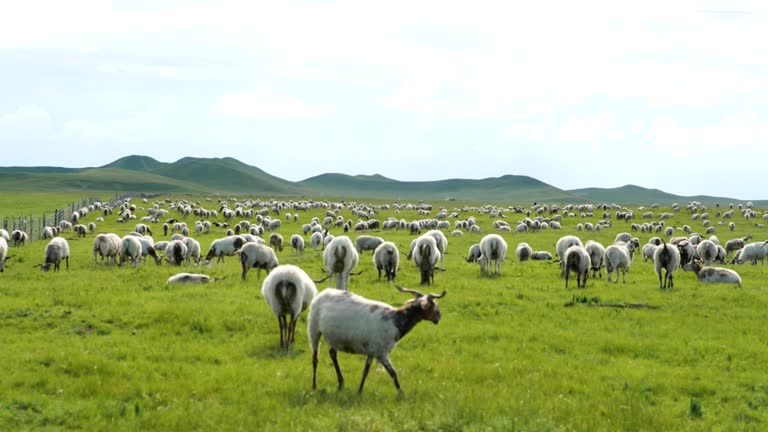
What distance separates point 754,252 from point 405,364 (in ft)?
103

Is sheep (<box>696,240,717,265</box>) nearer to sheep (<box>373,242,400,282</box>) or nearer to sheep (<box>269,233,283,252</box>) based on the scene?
sheep (<box>373,242,400,282</box>)

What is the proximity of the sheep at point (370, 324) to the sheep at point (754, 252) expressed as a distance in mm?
32341

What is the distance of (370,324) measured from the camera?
9961mm

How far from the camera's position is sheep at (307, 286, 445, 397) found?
988 cm

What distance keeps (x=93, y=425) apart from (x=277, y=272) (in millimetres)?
5204

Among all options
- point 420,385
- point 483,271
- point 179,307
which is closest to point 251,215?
point 483,271

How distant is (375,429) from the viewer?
8.36 m

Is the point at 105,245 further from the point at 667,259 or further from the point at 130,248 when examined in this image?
the point at 667,259

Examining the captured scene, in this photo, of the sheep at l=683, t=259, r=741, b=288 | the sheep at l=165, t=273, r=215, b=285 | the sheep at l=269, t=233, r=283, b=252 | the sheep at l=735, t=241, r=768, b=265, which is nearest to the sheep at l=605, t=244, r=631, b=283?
the sheep at l=683, t=259, r=741, b=288

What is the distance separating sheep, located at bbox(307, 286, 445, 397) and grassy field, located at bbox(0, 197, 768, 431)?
2.52 feet

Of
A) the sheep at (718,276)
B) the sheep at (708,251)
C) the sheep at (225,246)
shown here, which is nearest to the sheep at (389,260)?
the sheep at (225,246)

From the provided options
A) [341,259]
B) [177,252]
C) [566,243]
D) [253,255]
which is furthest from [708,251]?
[177,252]

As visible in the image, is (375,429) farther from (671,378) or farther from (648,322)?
(648,322)

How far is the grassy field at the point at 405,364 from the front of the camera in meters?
9.23
